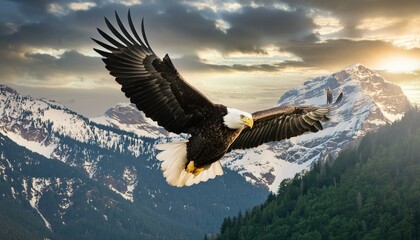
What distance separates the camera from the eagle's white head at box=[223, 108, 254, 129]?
615 inches

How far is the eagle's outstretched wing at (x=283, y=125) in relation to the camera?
2006 centimetres

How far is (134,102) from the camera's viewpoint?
16.5 metres

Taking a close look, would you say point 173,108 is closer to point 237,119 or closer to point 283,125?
point 237,119

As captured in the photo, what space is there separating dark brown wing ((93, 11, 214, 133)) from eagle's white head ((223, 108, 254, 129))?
87 centimetres

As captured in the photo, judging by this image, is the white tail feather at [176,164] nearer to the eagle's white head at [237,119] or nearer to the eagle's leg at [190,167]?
the eagle's leg at [190,167]

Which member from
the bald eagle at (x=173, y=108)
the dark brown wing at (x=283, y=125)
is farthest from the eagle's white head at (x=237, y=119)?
the dark brown wing at (x=283, y=125)

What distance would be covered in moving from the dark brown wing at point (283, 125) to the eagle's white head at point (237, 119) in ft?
12.8

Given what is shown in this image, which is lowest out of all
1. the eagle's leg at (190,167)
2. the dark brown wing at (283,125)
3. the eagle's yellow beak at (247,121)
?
the eagle's leg at (190,167)

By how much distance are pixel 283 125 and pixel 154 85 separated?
5.05 meters

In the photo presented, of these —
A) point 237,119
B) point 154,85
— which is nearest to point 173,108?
point 154,85

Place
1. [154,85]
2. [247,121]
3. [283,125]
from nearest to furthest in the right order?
[247,121] → [154,85] → [283,125]

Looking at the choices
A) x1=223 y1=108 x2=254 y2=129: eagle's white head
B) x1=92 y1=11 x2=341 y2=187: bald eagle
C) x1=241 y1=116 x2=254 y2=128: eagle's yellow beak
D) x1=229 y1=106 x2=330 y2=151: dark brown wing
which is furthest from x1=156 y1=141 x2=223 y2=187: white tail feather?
x1=229 y1=106 x2=330 y2=151: dark brown wing

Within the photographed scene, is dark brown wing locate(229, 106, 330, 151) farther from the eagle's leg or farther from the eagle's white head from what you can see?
the eagle's white head

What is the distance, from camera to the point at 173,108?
681 inches
